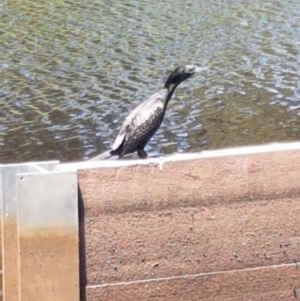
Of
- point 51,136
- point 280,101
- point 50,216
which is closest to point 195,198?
point 50,216

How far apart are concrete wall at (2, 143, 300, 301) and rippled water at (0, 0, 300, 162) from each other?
Answer: 5.84m

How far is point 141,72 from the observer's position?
15156 millimetres

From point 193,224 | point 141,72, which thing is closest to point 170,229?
point 193,224

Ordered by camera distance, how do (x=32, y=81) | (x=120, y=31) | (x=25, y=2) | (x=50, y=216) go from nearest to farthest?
(x=50, y=216), (x=32, y=81), (x=120, y=31), (x=25, y=2)

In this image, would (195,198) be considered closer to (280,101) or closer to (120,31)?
(280,101)

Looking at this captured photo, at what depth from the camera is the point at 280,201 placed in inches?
209

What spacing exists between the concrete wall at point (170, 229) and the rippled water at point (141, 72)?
5842mm

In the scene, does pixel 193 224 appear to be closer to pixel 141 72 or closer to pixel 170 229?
pixel 170 229

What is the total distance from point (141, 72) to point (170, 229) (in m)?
10.1

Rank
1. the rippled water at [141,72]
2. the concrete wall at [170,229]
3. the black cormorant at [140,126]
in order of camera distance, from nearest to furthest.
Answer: the concrete wall at [170,229], the black cormorant at [140,126], the rippled water at [141,72]

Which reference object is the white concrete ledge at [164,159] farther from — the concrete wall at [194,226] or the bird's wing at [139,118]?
the bird's wing at [139,118]

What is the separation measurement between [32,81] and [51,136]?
118 inches

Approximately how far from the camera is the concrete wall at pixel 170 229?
5.03 meters

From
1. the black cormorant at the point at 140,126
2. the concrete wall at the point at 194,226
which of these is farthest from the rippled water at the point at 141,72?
the concrete wall at the point at 194,226
